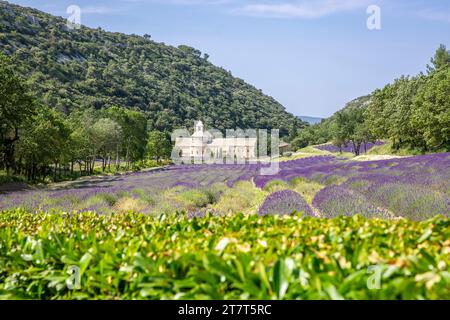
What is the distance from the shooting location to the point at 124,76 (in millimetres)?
109375

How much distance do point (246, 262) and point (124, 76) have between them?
113 metres

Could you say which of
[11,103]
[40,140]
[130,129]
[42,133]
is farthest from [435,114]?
[130,129]

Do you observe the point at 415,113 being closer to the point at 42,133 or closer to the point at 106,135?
the point at 42,133

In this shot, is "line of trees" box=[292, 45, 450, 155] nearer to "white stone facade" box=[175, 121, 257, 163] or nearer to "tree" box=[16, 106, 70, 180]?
"tree" box=[16, 106, 70, 180]

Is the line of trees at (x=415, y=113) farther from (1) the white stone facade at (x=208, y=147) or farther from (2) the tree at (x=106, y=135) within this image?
(1) the white stone facade at (x=208, y=147)

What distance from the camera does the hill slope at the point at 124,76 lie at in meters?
85.5

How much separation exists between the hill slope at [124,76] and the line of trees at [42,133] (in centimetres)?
2674

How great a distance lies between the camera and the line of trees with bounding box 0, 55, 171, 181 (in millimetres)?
25269

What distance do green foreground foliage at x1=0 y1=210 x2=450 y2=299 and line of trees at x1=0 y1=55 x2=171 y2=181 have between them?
25.3 m

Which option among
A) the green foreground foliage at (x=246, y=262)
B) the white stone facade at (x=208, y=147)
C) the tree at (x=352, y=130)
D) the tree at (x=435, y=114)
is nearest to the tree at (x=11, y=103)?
the green foreground foliage at (x=246, y=262)

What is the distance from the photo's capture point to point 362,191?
11.0 meters

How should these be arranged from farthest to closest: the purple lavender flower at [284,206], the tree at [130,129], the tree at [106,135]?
1. the tree at [130,129]
2. the tree at [106,135]
3. the purple lavender flower at [284,206]
